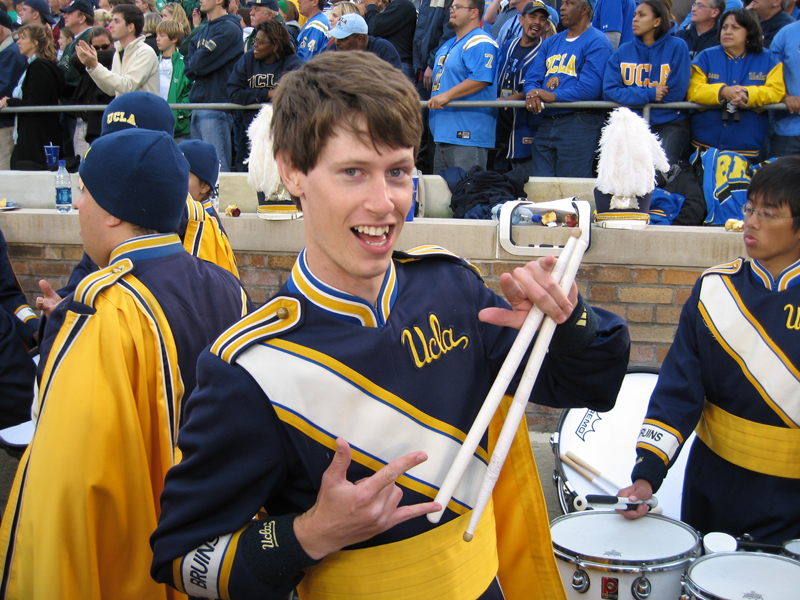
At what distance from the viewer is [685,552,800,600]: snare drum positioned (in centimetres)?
208

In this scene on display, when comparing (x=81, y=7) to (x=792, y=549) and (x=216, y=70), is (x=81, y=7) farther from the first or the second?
(x=792, y=549)

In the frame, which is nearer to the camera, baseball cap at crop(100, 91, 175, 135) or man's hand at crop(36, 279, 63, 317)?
man's hand at crop(36, 279, 63, 317)

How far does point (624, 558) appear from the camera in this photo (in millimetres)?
2318

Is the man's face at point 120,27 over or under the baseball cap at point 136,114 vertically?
over

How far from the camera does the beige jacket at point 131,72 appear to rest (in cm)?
682

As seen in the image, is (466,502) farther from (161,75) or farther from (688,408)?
(161,75)

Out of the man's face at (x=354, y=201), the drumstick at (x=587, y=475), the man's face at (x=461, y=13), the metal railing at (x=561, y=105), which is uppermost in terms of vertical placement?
the man's face at (x=461, y=13)

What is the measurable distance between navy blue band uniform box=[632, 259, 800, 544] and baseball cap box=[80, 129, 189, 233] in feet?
6.54

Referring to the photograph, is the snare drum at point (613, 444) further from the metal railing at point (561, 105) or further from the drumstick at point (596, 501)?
the metal railing at point (561, 105)

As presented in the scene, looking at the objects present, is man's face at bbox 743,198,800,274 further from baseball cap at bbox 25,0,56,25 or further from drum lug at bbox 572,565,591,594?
baseball cap at bbox 25,0,56,25

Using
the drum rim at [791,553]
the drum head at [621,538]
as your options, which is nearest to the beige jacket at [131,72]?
the drum head at [621,538]

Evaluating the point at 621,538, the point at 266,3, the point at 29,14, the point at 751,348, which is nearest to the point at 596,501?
the point at 621,538

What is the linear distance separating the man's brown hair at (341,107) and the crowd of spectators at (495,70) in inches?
143

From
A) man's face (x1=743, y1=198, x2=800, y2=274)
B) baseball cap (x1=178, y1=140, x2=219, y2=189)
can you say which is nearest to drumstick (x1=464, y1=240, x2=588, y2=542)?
man's face (x1=743, y1=198, x2=800, y2=274)
